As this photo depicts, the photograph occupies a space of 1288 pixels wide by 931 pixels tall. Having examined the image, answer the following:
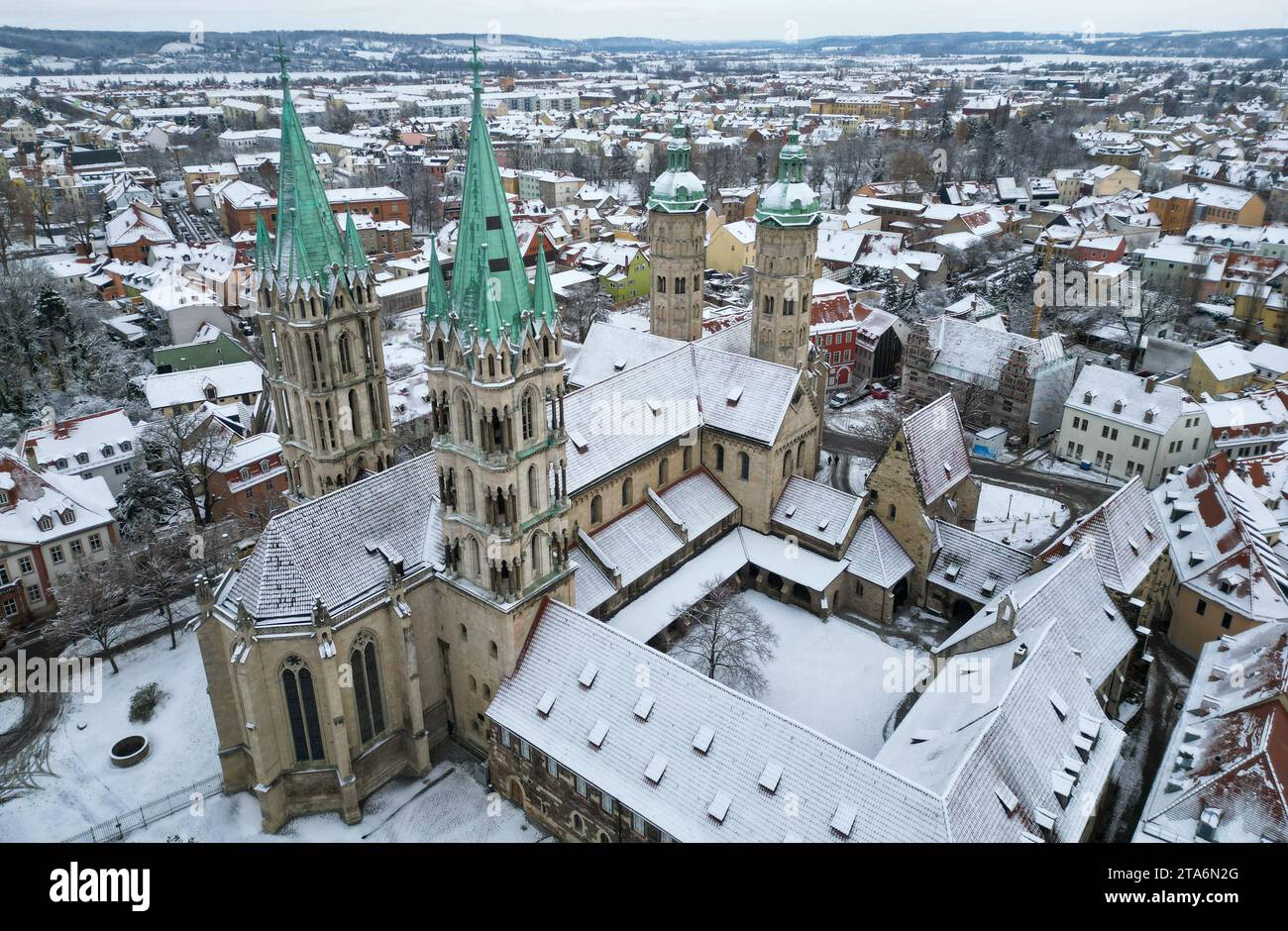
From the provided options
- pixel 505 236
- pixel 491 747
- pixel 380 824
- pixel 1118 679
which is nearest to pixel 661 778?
pixel 491 747

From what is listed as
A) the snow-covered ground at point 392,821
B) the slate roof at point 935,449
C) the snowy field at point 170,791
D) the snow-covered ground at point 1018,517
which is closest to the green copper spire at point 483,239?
the snow-covered ground at point 392,821

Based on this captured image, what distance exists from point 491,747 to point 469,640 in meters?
5.51

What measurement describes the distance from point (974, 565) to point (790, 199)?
96.9 feet

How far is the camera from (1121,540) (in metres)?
51.7

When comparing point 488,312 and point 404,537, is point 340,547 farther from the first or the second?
point 488,312

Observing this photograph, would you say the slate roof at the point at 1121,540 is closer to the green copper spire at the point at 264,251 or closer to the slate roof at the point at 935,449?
the slate roof at the point at 935,449

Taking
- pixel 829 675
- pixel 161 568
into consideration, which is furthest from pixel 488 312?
pixel 161 568

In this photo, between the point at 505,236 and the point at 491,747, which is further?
the point at 491,747

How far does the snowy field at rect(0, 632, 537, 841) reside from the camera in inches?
1628

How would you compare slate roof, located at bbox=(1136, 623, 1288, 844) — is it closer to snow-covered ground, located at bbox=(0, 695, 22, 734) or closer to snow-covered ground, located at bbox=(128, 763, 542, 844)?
snow-covered ground, located at bbox=(128, 763, 542, 844)

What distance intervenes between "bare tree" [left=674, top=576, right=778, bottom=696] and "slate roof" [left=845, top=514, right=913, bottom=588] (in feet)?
25.2

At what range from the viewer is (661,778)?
3609cm

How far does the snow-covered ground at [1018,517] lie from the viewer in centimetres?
6819

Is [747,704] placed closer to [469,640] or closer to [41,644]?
[469,640]
